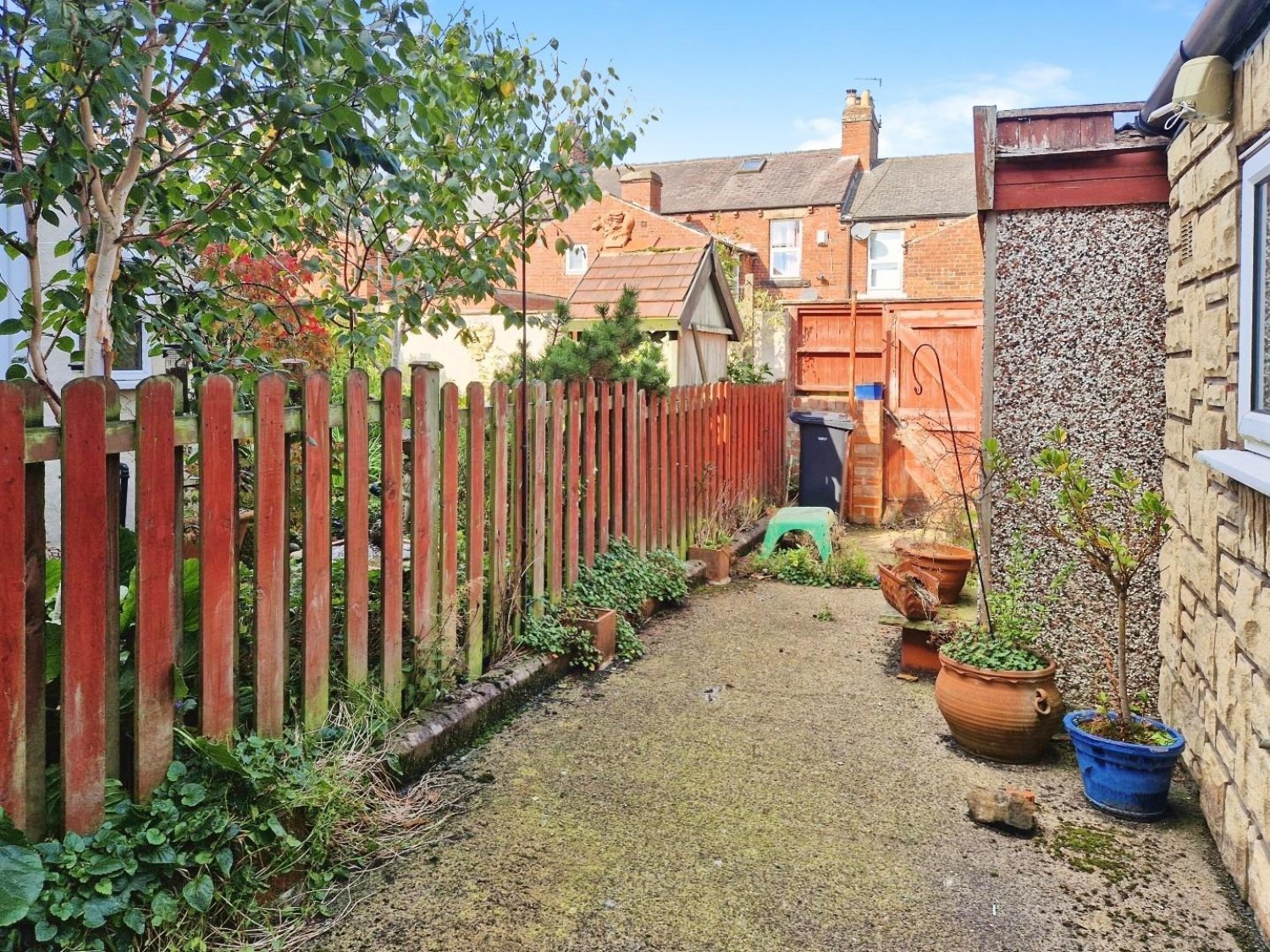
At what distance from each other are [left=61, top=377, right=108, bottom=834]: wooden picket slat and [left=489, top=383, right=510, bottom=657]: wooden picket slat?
2.29 metres

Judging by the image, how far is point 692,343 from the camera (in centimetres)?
1054

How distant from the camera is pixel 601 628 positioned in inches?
201

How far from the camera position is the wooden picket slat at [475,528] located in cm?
434

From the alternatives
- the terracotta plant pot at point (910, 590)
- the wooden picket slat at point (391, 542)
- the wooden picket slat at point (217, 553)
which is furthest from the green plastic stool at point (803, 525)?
the wooden picket slat at point (217, 553)

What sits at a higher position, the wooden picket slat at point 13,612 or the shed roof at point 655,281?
the shed roof at point 655,281

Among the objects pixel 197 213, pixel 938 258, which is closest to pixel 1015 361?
pixel 197 213

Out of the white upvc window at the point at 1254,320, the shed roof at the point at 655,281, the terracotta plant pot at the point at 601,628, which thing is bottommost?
the terracotta plant pot at the point at 601,628

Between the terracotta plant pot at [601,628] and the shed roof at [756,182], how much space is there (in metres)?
21.7

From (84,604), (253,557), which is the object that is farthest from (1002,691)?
(84,604)

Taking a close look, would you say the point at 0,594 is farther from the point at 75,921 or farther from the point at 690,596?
the point at 690,596

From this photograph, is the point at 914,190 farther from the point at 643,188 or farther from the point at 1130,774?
the point at 1130,774

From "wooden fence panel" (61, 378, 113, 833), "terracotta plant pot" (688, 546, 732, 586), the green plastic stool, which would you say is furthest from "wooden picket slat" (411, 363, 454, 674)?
the green plastic stool

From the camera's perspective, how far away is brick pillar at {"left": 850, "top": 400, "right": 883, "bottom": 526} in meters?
10.1

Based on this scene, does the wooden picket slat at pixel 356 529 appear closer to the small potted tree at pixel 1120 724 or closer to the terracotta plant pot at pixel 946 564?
the small potted tree at pixel 1120 724
